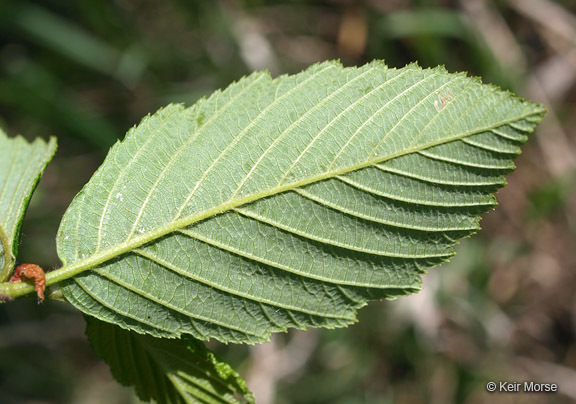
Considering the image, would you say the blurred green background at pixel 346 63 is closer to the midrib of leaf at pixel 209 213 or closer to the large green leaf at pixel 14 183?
the large green leaf at pixel 14 183

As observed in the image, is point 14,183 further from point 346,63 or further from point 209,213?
point 346,63

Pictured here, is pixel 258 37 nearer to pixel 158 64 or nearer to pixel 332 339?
pixel 158 64

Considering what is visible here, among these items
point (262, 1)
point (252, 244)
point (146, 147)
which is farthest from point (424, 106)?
point (262, 1)

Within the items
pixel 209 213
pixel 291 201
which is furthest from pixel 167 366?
pixel 291 201

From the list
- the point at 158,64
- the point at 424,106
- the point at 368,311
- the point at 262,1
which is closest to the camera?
the point at 424,106

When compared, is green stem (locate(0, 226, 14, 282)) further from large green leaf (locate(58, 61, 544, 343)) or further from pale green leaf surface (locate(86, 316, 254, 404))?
pale green leaf surface (locate(86, 316, 254, 404))

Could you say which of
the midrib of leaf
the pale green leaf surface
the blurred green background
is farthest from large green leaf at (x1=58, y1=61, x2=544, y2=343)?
the blurred green background

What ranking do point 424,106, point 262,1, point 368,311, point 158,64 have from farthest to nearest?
point 262,1, point 158,64, point 368,311, point 424,106
